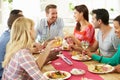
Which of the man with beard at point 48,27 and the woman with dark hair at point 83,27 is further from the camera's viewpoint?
the man with beard at point 48,27

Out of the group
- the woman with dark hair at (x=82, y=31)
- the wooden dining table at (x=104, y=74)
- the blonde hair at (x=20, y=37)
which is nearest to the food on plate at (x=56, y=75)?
the wooden dining table at (x=104, y=74)

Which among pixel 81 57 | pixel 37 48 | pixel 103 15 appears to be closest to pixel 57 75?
pixel 81 57

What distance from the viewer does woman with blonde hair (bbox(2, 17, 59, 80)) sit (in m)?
1.71

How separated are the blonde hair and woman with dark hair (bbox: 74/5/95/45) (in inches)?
61.6

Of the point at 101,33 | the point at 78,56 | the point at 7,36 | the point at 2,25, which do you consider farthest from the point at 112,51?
the point at 2,25

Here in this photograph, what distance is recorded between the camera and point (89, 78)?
1926 mm

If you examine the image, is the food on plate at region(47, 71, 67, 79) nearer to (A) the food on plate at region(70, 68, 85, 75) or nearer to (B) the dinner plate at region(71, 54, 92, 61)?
(A) the food on plate at region(70, 68, 85, 75)

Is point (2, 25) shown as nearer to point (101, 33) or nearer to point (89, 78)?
point (101, 33)

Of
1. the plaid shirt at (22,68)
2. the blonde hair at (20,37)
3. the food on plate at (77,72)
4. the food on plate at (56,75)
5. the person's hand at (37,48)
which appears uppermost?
the blonde hair at (20,37)

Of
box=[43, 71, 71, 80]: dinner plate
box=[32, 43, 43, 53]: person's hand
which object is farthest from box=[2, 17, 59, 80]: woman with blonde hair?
box=[32, 43, 43, 53]: person's hand

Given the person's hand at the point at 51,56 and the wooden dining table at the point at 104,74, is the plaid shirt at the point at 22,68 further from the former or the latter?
the person's hand at the point at 51,56

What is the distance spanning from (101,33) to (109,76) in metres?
1.00

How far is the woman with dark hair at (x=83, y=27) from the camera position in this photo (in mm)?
3301

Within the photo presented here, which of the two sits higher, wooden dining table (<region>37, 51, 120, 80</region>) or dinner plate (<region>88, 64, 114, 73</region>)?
dinner plate (<region>88, 64, 114, 73</region>)
